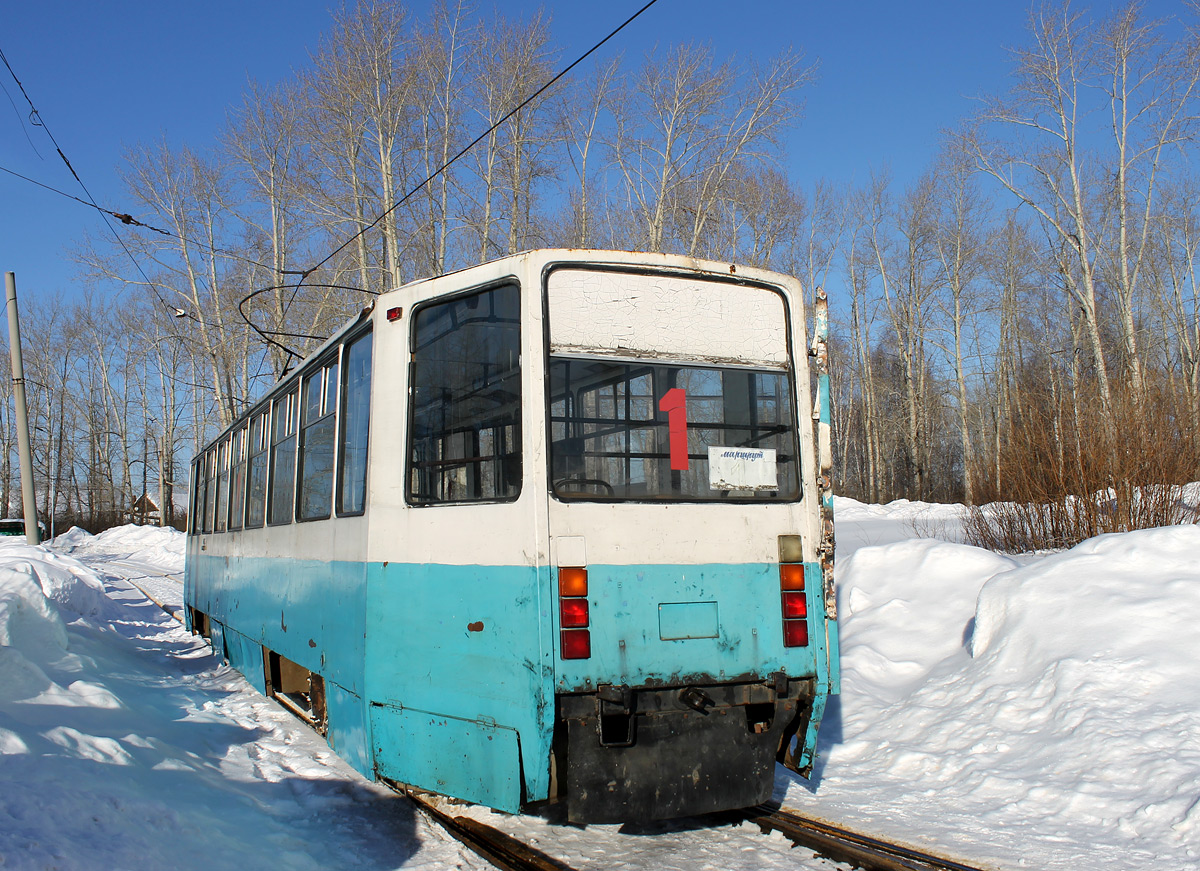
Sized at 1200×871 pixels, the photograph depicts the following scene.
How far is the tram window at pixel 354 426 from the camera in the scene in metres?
4.66

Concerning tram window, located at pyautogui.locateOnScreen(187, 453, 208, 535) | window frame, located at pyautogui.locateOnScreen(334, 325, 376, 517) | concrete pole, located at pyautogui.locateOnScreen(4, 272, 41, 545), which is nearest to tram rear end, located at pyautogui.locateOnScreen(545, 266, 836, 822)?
window frame, located at pyautogui.locateOnScreen(334, 325, 376, 517)

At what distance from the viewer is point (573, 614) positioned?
3.91m

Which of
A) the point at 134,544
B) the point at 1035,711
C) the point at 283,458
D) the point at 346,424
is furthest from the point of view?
the point at 134,544

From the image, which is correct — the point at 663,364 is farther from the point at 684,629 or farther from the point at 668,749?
the point at 668,749

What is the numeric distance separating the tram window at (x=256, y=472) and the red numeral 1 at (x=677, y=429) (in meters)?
4.33

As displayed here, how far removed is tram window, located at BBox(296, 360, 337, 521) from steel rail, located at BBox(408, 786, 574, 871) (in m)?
1.82

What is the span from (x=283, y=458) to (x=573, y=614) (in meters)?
3.60

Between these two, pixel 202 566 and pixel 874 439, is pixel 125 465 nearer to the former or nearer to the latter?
pixel 874 439

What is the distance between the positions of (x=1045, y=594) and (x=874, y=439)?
35.4 metres

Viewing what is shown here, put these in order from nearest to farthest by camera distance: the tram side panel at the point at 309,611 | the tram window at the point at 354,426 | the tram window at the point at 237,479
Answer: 1. the tram side panel at the point at 309,611
2. the tram window at the point at 354,426
3. the tram window at the point at 237,479

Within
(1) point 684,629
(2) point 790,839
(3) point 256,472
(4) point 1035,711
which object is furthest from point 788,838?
(3) point 256,472

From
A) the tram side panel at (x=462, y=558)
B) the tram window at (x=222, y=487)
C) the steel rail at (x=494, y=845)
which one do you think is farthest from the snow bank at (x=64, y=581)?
the tram side panel at (x=462, y=558)

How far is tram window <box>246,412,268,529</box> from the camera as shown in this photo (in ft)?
24.5

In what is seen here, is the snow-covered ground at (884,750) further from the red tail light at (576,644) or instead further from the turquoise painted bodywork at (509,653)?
the red tail light at (576,644)
